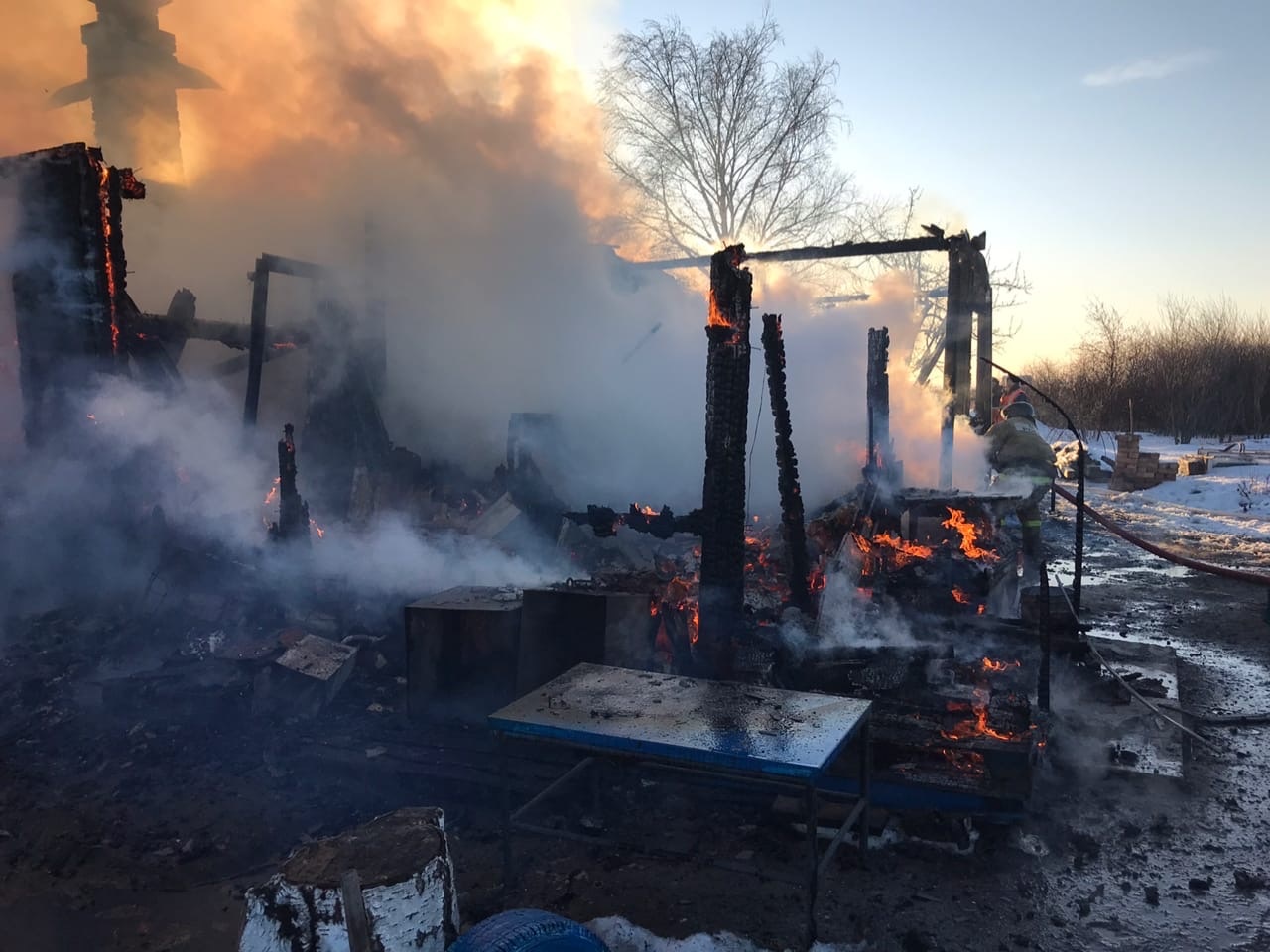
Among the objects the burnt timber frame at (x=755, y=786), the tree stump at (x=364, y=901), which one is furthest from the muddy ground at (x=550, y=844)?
the tree stump at (x=364, y=901)

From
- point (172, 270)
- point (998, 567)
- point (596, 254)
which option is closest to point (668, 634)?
point (998, 567)

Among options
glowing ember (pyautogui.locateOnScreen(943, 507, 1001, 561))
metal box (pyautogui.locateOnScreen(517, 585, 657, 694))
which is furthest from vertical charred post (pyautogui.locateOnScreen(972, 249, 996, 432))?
metal box (pyautogui.locateOnScreen(517, 585, 657, 694))

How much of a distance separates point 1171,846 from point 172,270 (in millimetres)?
16204

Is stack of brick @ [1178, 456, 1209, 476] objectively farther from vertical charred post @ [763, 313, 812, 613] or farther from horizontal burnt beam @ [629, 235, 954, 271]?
vertical charred post @ [763, 313, 812, 613]

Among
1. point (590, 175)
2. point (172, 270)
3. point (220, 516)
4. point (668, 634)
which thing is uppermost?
point (590, 175)

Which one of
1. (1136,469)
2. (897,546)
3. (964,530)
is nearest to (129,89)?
(897,546)

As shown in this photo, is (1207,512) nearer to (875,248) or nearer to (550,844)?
(875,248)

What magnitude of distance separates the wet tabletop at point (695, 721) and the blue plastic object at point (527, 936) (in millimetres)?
972

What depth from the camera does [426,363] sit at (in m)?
15.5

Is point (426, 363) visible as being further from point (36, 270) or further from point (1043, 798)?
point (1043, 798)

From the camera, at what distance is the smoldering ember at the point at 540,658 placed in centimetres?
456

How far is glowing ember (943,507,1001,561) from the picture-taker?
10.2m

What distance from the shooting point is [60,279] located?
10117 millimetres

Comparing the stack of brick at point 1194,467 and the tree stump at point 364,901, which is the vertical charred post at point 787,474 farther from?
the stack of brick at point 1194,467
